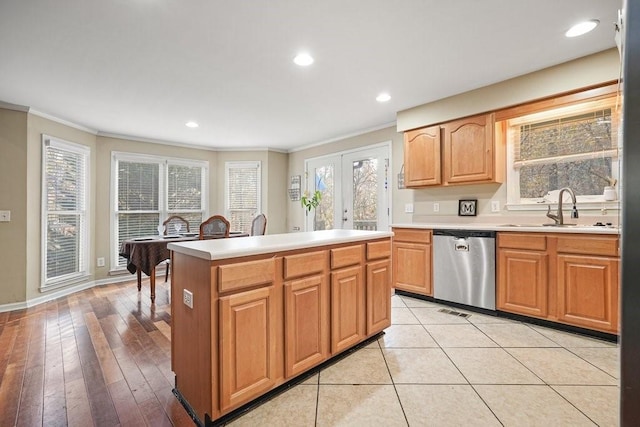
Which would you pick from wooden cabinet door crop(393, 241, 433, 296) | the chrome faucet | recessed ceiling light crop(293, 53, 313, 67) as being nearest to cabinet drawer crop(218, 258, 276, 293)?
recessed ceiling light crop(293, 53, 313, 67)

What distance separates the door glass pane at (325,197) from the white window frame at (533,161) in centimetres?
279

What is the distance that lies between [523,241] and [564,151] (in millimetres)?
1112

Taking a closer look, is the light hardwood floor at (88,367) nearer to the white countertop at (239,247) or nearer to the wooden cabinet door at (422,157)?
the white countertop at (239,247)

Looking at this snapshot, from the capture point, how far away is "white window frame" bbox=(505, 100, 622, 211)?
2.71m

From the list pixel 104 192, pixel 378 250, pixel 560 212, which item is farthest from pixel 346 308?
pixel 104 192

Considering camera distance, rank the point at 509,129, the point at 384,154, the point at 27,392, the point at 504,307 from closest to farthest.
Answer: the point at 27,392 < the point at 504,307 < the point at 509,129 < the point at 384,154

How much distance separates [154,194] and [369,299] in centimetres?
450

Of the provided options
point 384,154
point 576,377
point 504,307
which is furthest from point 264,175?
point 576,377

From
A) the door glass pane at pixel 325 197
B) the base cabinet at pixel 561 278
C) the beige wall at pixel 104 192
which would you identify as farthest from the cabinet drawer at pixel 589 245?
the beige wall at pixel 104 192

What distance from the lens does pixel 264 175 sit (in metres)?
6.00

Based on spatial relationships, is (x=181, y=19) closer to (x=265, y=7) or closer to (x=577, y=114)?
(x=265, y=7)

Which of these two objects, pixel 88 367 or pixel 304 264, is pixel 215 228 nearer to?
pixel 88 367

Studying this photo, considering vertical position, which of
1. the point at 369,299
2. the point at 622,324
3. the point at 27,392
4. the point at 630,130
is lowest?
the point at 27,392

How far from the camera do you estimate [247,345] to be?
5.13 ft
